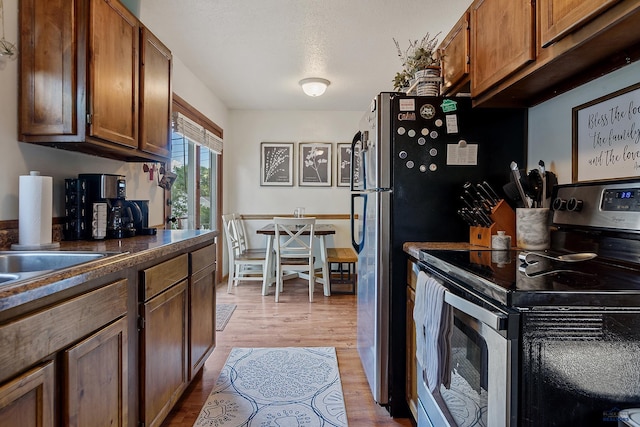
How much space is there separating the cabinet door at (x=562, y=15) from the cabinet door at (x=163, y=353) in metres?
1.74

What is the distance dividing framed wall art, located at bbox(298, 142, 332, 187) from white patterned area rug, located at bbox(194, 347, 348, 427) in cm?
293

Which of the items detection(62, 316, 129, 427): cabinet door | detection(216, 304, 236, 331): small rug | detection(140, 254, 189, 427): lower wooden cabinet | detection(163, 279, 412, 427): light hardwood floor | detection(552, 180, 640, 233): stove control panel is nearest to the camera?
detection(62, 316, 129, 427): cabinet door

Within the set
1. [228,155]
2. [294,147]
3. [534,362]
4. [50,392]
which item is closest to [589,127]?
[534,362]

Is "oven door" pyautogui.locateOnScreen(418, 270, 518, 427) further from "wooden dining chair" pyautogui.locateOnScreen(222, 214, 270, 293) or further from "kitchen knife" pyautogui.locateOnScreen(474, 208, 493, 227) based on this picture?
"wooden dining chair" pyautogui.locateOnScreen(222, 214, 270, 293)

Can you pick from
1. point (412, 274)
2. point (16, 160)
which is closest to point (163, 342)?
point (16, 160)

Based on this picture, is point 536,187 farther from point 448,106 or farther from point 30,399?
point 30,399

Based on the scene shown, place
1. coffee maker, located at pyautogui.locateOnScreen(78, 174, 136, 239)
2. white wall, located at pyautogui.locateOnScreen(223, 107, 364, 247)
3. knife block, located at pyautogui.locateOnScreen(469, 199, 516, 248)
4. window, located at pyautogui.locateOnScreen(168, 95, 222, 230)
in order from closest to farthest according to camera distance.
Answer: knife block, located at pyautogui.locateOnScreen(469, 199, 516, 248) → coffee maker, located at pyautogui.locateOnScreen(78, 174, 136, 239) → window, located at pyautogui.locateOnScreen(168, 95, 222, 230) → white wall, located at pyautogui.locateOnScreen(223, 107, 364, 247)

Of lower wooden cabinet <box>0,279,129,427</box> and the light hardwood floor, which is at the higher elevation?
lower wooden cabinet <box>0,279,129,427</box>

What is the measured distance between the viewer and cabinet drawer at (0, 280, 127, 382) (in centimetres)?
80

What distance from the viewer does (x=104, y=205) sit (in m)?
1.83

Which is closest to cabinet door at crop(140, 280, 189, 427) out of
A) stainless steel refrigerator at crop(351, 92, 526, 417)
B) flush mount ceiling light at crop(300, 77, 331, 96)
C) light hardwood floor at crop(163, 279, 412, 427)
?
light hardwood floor at crop(163, 279, 412, 427)

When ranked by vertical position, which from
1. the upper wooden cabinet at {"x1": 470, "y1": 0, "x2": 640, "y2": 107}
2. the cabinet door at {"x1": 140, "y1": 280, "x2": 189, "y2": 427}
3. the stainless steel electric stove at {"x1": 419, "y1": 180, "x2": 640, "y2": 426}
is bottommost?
the cabinet door at {"x1": 140, "y1": 280, "x2": 189, "y2": 427}

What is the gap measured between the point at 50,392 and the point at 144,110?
1.51 metres

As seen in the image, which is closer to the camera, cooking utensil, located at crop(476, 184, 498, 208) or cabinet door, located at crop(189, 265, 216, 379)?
cooking utensil, located at crop(476, 184, 498, 208)
